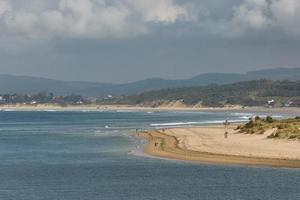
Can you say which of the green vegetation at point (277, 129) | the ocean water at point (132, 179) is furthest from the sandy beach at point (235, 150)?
the ocean water at point (132, 179)

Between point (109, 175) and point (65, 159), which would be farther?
point (65, 159)

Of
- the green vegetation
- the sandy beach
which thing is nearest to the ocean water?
the sandy beach

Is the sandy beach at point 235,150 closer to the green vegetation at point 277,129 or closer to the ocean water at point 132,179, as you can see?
the green vegetation at point 277,129

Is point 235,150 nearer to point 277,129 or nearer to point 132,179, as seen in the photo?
point 277,129

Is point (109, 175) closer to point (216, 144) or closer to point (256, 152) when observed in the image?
Answer: point (256, 152)

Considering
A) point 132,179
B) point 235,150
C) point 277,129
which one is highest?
point 277,129

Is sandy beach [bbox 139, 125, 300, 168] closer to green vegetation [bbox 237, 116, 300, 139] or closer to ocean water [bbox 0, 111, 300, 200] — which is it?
green vegetation [bbox 237, 116, 300, 139]

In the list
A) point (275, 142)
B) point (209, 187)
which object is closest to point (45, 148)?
point (275, 142)

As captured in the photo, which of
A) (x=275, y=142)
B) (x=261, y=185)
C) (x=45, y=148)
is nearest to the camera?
(x=261, y=185)

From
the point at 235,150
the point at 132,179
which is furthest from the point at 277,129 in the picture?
the point at 132,179
